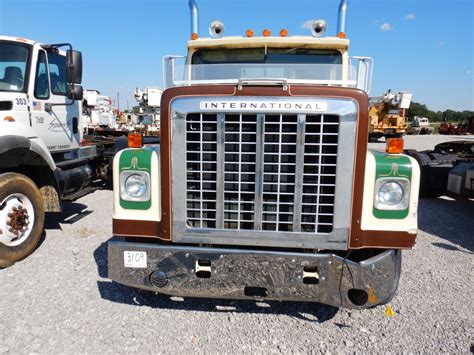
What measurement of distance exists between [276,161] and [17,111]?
386 centimetres

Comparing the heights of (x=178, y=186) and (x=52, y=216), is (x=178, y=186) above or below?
above

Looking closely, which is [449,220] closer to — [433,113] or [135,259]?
[135,259]

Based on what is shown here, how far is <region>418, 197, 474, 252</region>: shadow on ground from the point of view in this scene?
17.8 ft

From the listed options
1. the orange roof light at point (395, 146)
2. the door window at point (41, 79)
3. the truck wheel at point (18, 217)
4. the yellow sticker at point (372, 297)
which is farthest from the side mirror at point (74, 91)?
the yellow sticker at point (372, 297)

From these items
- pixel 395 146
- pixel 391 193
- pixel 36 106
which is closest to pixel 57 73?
pixel 36 106

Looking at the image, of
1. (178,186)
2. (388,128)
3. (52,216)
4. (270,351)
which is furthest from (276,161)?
(388,128)

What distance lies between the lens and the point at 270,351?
2.71 metres

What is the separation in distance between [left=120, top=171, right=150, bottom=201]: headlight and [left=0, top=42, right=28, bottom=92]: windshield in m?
3.00

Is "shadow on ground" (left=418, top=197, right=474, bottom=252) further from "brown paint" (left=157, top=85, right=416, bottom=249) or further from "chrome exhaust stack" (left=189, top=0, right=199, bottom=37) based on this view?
"chrome exhaust stack" (left=189, top=0, right=199, bottom=37)

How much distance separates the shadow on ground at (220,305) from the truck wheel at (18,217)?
1379 mm

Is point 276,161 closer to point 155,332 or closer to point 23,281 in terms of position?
A: point 155,332

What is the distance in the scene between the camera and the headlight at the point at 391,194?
2.72m

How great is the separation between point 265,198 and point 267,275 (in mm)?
596

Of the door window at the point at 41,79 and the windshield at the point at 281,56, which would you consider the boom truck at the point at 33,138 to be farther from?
the windshield at the point at 281,56
